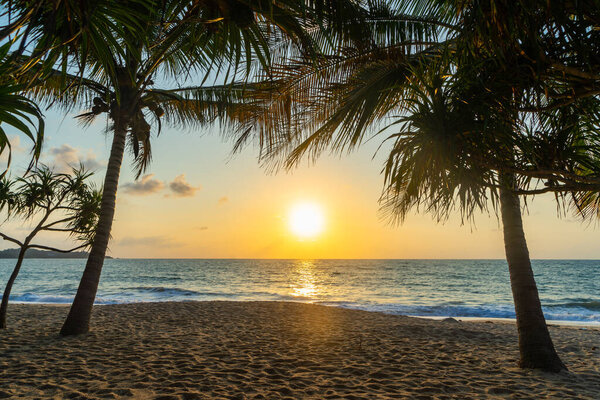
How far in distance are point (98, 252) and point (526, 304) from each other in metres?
6.80

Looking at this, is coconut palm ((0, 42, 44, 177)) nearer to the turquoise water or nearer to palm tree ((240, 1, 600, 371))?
palm tree ((240, 1, 600, 371))

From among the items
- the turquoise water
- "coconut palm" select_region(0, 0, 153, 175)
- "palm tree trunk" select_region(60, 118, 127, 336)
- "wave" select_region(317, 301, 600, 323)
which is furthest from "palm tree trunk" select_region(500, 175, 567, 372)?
the turquoise water

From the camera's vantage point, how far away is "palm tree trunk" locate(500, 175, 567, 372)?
4.78m

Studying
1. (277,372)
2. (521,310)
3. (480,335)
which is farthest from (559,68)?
(480,335)

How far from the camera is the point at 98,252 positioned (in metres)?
6.33

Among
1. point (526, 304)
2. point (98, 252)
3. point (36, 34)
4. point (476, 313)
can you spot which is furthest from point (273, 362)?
point (476, 313)

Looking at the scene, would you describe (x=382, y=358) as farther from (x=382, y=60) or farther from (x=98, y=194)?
(x=98, y=194)

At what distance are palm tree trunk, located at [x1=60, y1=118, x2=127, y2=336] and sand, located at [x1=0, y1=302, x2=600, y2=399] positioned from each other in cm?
31

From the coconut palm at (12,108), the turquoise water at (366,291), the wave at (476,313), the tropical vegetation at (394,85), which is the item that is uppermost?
the tropical vegetation at (394,85)

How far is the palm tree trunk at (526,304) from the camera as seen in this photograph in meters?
4.78

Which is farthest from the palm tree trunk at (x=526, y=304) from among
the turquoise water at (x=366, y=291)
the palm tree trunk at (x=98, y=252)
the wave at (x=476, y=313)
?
the turquoise water at (x=366, y=291)

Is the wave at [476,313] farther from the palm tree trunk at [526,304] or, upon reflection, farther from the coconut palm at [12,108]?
the coconut palm at [12,108]

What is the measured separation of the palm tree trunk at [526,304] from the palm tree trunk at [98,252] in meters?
6.40

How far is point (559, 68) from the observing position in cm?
268
